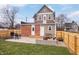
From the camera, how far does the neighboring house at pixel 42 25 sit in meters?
4.60

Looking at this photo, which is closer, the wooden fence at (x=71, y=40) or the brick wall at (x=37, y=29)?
the wooden fence at (x=71, y=40)

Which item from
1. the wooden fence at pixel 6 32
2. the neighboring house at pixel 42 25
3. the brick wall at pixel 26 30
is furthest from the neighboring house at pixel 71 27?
the wooden fence at pixel 6 32

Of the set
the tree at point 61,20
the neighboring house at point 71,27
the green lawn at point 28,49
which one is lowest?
the green lawn at point 28,49

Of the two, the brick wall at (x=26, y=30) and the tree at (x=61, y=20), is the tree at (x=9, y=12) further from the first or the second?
the tree at (x=61, y=20)

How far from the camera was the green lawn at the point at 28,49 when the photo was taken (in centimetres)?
458

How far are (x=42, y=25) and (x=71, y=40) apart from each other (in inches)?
16.4

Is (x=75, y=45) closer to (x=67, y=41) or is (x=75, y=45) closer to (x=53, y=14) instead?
(x=67, y=41)

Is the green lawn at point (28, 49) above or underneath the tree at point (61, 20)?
underneath

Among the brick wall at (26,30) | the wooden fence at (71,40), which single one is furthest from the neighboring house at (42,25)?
the wooden fence at (71,40)

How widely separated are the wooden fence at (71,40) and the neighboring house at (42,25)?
14cm

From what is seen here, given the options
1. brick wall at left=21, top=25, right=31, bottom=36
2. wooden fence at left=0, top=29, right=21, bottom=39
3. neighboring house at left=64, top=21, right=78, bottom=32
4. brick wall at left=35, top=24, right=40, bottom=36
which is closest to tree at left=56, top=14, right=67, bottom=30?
neighboring house at left=64, top=21, right=78, bottom=32

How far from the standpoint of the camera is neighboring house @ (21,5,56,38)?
4.60 m

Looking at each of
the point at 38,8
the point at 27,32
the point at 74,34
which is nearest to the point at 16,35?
the point at 27,32

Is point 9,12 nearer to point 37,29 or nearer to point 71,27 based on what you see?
point 37,29
